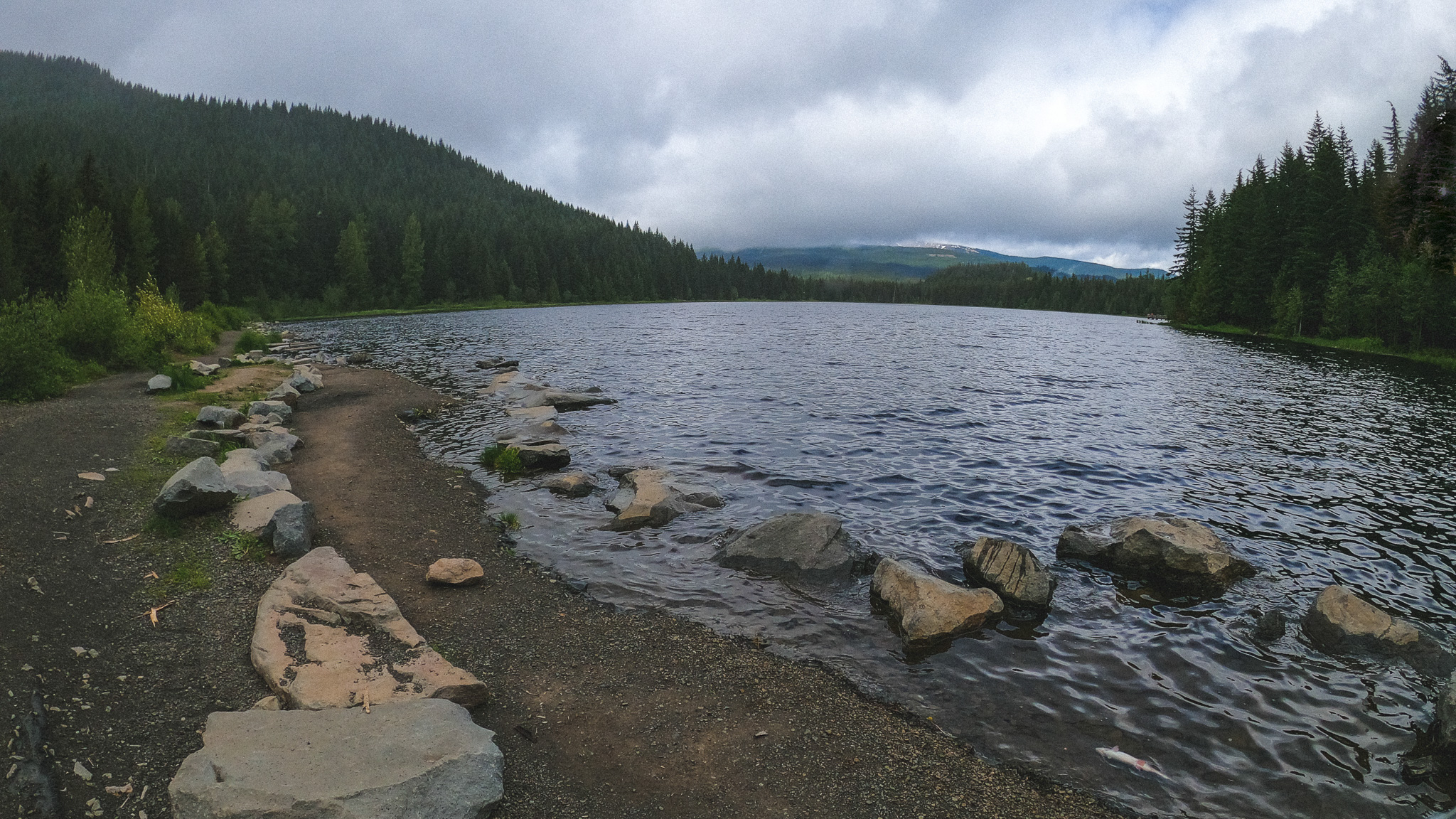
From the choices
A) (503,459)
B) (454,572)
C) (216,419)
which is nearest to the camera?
(454,572)

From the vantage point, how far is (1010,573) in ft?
43.1

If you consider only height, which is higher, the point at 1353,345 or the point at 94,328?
the point at 1353,345

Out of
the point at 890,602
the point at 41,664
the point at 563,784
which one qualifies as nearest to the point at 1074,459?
the point at 890,602

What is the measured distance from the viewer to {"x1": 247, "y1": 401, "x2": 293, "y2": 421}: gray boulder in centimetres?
2561

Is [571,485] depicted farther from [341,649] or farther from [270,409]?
[270,409]

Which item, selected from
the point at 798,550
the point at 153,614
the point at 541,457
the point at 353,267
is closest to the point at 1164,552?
the point at 798,550

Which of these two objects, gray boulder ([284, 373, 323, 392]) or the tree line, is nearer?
gray boulder ([284, 373, 323, 392])

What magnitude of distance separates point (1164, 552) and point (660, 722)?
11.2m

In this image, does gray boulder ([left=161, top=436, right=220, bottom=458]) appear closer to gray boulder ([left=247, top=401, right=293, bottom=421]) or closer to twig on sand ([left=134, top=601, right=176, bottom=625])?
gray boulder ([left=247, top=401, right=293, bottom=421])

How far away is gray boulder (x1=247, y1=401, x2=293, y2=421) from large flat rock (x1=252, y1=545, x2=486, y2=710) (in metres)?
17.8

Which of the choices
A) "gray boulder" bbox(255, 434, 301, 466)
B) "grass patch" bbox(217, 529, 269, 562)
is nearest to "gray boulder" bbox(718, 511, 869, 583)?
"grass patch" bbox(217, 529, 269, 562)

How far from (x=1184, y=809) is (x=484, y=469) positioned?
19478 mm

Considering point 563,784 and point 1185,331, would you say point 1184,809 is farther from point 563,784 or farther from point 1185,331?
point 1185,331

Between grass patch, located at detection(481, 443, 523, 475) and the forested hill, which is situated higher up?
the forested hill
